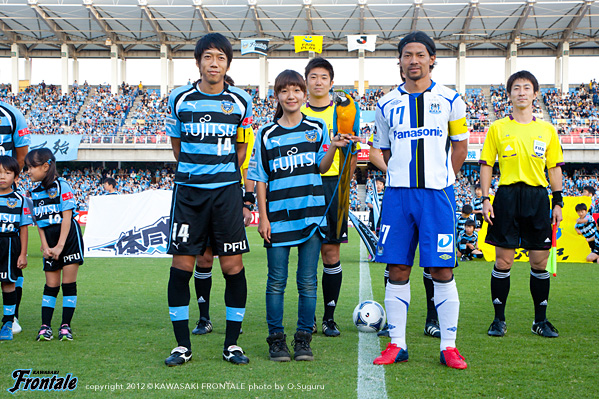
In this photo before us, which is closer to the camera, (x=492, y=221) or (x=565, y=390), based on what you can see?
(x=565, y=390)

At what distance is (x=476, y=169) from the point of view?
3834 centimetres

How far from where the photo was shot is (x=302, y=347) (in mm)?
3684

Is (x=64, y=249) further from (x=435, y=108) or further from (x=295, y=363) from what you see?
(x=435, y=108)

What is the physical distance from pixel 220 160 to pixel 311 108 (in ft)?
4.40

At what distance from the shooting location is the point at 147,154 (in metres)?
38.2

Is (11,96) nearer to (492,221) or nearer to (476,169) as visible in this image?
(476,169)

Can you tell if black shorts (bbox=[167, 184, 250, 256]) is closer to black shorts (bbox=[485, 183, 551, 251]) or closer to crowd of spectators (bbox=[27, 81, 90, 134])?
black shorts (bbox=[485, 183, 551, 251])

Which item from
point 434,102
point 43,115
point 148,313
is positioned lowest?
point 148,313

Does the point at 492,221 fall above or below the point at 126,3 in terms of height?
below

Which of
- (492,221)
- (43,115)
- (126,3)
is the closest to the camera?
(492,221)

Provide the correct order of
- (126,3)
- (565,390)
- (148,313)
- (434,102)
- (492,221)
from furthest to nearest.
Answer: (126,3) → (148,313) → (492,221) → (434,102) → (565,390)

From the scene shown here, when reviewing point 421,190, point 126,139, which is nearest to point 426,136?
point 421,190

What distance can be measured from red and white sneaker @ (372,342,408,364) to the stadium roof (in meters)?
35.5

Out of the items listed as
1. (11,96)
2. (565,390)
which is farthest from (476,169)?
(565,390)
